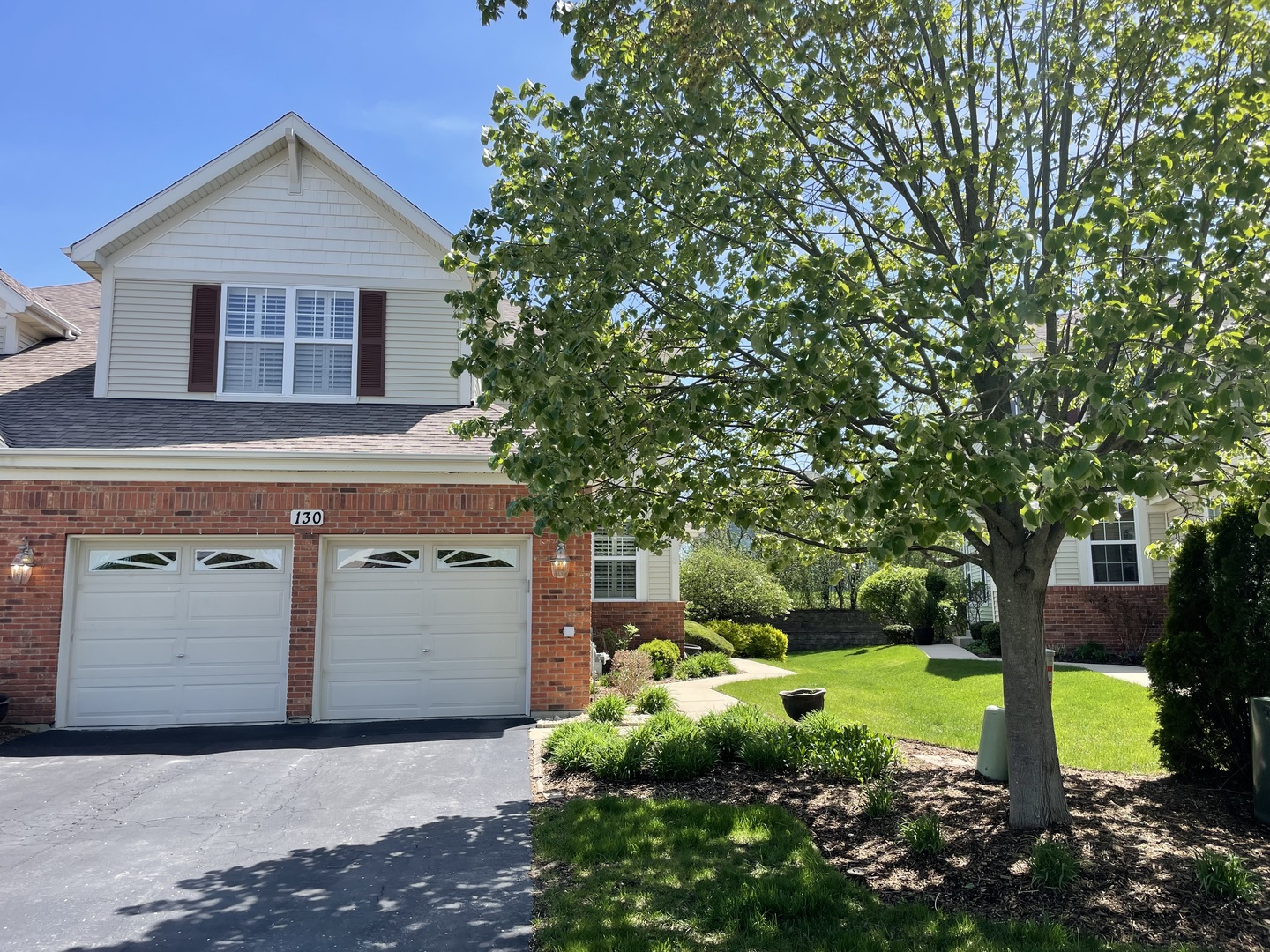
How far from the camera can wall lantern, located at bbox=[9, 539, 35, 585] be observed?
34.9ft

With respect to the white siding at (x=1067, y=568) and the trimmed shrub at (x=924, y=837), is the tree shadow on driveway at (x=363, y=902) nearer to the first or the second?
the trimmed shrub at (x=924, y=837)

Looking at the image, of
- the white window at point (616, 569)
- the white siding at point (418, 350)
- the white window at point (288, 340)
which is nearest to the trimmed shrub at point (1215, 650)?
the white siding at point (418, 350)

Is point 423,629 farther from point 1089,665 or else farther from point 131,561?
point 1089,665

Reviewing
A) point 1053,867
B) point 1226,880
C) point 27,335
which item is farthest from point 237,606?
point 1226,880

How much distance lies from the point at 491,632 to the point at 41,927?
7005 millimetres

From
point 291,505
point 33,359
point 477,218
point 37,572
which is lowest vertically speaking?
point 37,572

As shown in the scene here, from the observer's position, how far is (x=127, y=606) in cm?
1120

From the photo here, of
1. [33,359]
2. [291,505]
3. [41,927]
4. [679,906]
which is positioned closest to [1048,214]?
[679,906]

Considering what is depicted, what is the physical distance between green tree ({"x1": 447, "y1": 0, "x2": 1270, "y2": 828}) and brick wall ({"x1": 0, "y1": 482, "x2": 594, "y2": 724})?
4.73 m

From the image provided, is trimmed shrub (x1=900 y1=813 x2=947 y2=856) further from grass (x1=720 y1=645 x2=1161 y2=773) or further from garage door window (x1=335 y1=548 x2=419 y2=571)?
garage door window (x1=335 y1=548 x2=419 y2=571)

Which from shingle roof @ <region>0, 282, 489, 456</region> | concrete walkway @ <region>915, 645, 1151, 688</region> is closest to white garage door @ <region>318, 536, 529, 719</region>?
shingle roof @ <region>0, 282, 489, 456</region>

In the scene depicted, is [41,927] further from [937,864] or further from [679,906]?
[937,864]

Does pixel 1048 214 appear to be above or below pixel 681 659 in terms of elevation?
above

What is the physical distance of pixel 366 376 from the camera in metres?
13.3
